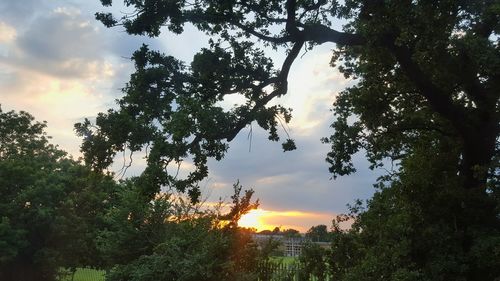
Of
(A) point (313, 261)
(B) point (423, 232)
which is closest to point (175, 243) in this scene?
(A) point (313, 261)

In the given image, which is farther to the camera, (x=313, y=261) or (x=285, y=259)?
(x=285, y=259)

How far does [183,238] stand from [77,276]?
110ft

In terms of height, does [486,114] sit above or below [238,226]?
above

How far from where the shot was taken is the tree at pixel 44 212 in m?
27.8

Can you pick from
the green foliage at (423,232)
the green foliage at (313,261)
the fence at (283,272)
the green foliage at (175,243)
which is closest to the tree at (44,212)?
the green foliage at (175,243)

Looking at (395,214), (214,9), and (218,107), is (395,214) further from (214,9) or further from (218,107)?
(214,9)

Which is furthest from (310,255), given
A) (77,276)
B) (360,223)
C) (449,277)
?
(77,276)

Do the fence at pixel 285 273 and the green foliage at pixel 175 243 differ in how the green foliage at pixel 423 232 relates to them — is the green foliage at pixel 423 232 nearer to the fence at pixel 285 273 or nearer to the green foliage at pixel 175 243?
the fence at pixel 285 273

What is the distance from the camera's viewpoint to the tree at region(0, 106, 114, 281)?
27.8 metres

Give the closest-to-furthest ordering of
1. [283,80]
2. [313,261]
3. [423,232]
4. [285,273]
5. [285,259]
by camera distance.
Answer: [423,232]
[283,80]
[313,261]
[285,273]
[285,259]

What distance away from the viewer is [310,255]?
48.9 feet

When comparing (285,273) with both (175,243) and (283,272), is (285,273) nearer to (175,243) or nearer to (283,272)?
(283,272)

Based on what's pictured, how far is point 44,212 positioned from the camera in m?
27.6

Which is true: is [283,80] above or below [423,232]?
above
